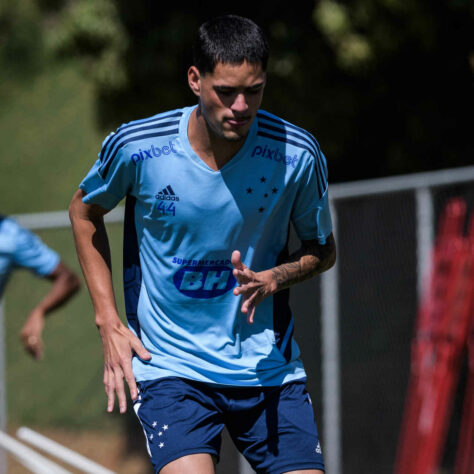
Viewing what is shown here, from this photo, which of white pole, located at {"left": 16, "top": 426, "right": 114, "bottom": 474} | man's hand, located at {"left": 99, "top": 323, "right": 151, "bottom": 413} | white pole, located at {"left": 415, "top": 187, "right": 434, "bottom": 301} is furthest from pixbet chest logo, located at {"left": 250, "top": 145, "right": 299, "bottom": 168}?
white pole, located at {"left": 415, "top": 187, "right": 434, "bottom": 301}

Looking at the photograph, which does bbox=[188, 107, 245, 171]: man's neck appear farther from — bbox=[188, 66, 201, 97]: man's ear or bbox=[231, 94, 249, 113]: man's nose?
bbox=[231, 94, 249, 113]: man's nose

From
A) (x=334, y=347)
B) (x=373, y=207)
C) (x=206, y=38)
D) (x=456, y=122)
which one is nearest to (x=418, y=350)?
(x=334, y=347)

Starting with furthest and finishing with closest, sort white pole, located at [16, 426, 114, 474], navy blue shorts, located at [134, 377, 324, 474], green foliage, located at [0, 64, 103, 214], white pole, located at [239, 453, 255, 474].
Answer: green foliage, located at [0, 64, 103, 214] → white pole, located at [239, 453, 255, 474] → white pole, located at [16, 426, 114, 474] → navy blue shorts, located at [134, 377, 324, 474]

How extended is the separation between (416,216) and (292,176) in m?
3.16

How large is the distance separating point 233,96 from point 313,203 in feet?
1.84

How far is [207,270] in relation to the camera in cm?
328

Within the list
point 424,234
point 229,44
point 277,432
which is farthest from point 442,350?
point 229,44

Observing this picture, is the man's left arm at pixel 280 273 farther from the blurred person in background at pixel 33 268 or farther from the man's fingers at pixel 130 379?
the blurred person in background at pixel 33 268

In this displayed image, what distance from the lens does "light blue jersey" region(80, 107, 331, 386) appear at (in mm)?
3230

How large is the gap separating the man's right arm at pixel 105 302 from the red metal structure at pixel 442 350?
331 cm

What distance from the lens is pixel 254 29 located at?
3.15 metres

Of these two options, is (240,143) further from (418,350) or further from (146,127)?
(418,350)

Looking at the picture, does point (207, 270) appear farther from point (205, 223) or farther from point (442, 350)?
point (442, 350)

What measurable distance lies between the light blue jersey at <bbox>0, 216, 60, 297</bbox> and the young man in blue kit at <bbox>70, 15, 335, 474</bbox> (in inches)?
91.0
